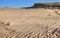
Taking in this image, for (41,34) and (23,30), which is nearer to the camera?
(41,34)

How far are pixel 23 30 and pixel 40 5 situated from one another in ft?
42.9

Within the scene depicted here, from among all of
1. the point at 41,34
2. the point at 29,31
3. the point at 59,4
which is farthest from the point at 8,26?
the point at 59,4

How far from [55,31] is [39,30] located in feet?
2.50

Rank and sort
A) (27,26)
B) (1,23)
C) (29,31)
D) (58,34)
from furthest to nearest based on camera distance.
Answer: (1,23) < (27,26) < (29,31) < (58,34)

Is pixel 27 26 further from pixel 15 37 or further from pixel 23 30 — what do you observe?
pixel 15 37

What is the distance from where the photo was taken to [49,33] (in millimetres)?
8766

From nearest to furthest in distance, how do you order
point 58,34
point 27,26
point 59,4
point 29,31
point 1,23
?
point 58,34 → point 29,31 → point 27,26 → point 1,23 → point 59,4

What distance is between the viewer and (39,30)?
9.31 meters

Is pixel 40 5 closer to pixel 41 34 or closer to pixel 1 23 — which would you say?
pixel 1 23

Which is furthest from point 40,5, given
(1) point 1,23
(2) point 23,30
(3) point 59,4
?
(2) point 23,30

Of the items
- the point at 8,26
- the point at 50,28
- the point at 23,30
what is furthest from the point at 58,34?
the point at 8,26

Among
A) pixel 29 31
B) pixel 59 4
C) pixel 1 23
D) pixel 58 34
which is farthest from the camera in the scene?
pixel 59 4

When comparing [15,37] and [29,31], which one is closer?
[15,37]

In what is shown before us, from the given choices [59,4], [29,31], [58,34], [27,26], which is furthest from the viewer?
[59,4]
